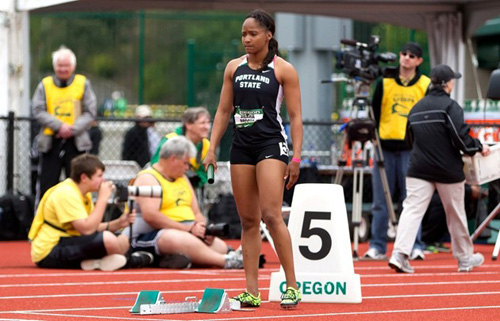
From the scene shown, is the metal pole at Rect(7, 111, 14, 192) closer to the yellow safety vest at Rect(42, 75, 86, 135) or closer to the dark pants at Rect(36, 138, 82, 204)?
the dark pants at Rect(36, 138, 82, 204)

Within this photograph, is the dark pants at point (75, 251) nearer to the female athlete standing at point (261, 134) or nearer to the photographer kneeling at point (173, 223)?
the photographer kneeling at point (173, 223)

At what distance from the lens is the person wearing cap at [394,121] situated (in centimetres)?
1207

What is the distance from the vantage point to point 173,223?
11281mm

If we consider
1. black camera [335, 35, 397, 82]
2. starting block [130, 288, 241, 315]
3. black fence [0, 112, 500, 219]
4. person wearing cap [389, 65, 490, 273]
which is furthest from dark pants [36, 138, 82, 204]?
starting block [130, 288, 241, 315]

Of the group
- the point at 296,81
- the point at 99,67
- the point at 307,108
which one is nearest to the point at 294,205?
the point at 296,81

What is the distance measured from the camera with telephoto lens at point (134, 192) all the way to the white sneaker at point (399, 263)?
2.20 metres

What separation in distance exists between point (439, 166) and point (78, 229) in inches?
127

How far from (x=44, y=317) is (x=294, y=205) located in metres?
2.09

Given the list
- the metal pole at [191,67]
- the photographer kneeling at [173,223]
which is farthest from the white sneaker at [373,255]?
the metal pole at [191,67]

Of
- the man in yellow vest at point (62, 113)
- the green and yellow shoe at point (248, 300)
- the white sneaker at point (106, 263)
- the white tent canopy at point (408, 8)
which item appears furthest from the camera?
the white tent canopy at point (408, 8)

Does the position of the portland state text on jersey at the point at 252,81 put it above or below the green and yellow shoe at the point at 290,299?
above

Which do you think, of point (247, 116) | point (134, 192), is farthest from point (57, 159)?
point (247, 116)

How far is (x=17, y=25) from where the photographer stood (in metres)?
16.2

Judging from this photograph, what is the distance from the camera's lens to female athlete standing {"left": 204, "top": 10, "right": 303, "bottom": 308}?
774 centimetres
